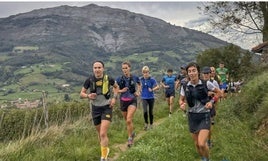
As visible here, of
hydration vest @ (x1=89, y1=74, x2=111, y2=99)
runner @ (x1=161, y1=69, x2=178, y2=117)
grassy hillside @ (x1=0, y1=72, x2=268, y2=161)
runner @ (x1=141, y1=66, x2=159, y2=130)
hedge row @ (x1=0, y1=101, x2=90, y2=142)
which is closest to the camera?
grassy hillside @ (x1=0, y1=72, x2=268, y2=161)

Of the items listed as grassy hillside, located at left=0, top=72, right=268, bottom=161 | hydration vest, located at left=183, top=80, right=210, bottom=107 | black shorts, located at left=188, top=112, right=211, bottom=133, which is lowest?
grassy hillside, located at left=0, top=72, right=268, bottom=161

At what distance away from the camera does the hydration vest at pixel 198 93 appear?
7848 millimetres

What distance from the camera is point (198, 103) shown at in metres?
7.91

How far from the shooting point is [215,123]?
39.6ft

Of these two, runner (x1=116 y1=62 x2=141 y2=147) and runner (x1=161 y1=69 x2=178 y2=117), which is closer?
runner (x1=116 y1=62 x2=141 y2=147)

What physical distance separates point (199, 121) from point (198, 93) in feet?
1.79

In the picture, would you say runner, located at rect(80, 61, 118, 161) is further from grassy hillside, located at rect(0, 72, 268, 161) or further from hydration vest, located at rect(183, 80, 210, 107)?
hydration vest, located at rect(183, 80, 210, 107)

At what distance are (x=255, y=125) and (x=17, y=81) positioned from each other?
373ft

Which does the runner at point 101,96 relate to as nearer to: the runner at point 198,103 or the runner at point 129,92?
the runner at point 129,92

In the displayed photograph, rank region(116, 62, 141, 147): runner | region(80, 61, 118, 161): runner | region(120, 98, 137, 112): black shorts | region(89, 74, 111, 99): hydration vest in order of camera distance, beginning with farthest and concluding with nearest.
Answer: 1. region(120, 98, 137, 112): black shorts
2. region(116, 62, 141, 147): runner
3. region(89, 74, 111, 99): hydration vest
4. region(80, 61, 118, 161): runner

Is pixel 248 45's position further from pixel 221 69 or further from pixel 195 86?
pixel 195 86

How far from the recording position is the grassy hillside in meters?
8.44

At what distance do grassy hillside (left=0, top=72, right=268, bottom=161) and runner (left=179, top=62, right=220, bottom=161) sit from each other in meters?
0.77

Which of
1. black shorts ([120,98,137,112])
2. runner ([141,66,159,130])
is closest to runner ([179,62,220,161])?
black shorts ([120,98,137,112])
